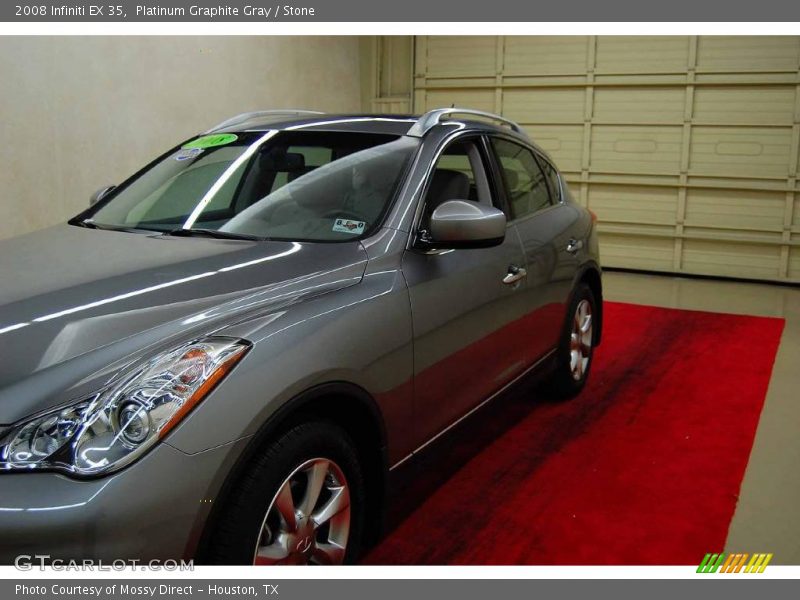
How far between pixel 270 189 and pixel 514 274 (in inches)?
39.5

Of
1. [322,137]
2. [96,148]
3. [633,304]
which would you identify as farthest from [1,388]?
[633,304]

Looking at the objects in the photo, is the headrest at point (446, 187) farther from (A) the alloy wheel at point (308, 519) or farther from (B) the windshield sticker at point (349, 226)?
(A) the alloy wheel at point (308, 519)

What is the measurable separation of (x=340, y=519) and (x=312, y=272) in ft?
2.25

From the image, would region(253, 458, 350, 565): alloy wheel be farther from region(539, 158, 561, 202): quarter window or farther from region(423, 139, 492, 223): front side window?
region(539, 158, 561, 202): quarter window

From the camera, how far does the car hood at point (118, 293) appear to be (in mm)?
1685

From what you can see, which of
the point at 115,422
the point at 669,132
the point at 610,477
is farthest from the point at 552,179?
the point at 669,132

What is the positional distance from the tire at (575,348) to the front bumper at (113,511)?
2.54 meters

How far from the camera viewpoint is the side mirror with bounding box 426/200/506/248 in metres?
2.44

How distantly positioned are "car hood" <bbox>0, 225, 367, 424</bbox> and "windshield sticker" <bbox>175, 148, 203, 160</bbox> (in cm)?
61

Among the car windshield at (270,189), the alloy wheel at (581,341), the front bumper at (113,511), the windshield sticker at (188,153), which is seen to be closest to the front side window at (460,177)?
the car windshield at (270,189)

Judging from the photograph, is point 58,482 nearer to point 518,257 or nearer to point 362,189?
point 362,189

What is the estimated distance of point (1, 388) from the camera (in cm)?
163

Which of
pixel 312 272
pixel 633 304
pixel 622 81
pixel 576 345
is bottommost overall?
pixel 633 304

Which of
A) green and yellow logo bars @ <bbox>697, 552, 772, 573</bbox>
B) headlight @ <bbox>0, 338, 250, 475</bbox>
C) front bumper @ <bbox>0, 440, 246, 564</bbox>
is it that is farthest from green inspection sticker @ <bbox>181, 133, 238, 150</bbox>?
green and yellow logo bars @ <bbox>697, 552, 772, 573</bbox>
